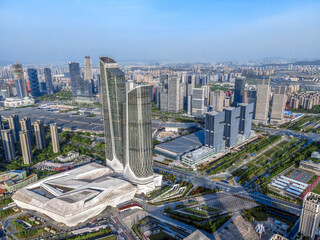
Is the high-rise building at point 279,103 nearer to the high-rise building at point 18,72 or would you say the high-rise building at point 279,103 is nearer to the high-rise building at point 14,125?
A: the high-rise building at point 14,125

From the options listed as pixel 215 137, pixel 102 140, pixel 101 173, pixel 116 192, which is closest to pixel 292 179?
pixel 215 137

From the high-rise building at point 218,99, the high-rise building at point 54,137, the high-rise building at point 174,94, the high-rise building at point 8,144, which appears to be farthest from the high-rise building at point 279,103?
the high-rise building at point 8,144

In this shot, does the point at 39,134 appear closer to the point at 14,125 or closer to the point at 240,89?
the point at 14,125

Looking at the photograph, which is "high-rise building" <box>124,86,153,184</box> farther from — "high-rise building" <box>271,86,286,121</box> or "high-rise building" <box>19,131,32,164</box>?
"high-rise building" <box>271,86,286,121</box>

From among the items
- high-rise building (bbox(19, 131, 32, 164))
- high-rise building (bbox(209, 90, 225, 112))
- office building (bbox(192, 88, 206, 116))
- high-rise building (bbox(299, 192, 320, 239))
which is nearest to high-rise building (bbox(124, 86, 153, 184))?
high-rise building (bbox(299, 192, 320, 239))

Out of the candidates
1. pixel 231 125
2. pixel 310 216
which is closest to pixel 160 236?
pixel 310 216

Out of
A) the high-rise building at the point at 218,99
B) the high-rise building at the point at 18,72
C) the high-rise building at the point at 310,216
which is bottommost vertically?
the high-rise building at the point at 310,216
